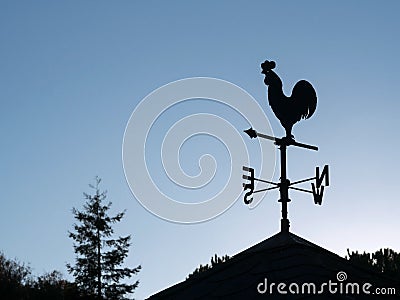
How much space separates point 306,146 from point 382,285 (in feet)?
4.32

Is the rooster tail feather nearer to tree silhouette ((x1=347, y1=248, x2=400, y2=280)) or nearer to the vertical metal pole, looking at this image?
the vertical metal pole

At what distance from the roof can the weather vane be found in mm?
453

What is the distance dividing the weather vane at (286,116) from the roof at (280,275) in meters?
0.45

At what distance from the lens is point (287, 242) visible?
5.09 metres

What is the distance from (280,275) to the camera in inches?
184

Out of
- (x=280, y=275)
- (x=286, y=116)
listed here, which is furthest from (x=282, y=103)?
(x=280, y=275)

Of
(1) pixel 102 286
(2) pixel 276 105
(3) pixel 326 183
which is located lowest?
(3) pixel 326 183

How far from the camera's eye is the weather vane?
548 centimetres

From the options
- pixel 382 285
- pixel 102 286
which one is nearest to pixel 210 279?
pixel 382 285

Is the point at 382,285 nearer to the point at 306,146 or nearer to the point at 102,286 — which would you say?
the point at 306,146

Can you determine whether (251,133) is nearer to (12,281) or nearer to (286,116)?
(286,116)

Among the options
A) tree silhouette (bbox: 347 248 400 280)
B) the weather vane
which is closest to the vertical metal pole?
the weather vane

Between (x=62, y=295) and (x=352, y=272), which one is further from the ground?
(x=62, y=295)

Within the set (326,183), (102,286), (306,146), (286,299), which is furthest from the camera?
(102,286)
